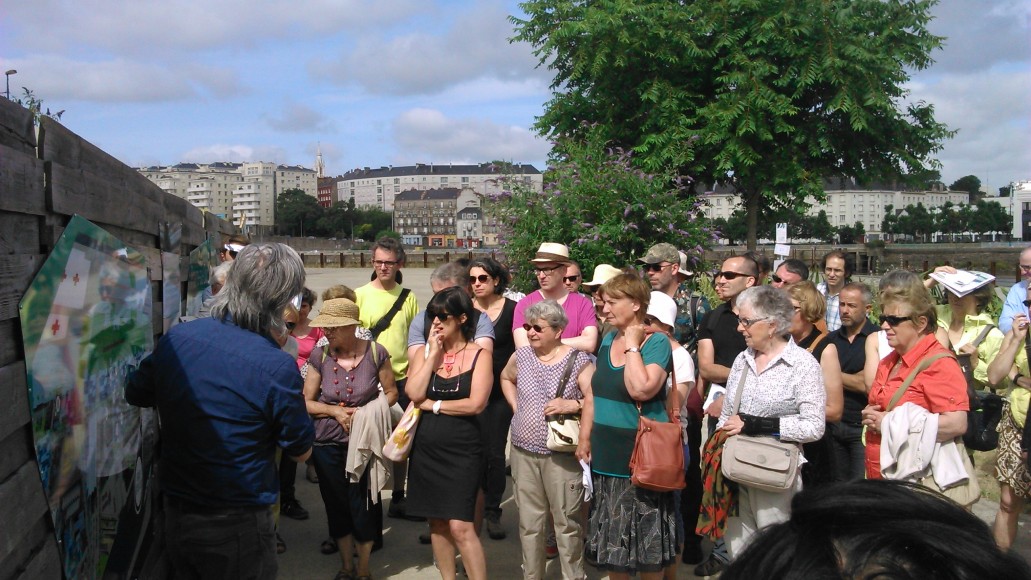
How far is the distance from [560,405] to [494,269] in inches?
57.7

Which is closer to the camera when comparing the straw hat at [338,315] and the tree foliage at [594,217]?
the straw hat at [338,315]

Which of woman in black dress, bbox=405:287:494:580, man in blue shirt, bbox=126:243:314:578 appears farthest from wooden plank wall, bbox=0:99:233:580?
woman in black dress, bbox=405:287:494:580

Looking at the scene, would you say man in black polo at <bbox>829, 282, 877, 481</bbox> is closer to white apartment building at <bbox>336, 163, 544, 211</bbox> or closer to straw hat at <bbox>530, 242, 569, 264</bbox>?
straw hat at <bbox>530, 242, 569, 264</bbox>

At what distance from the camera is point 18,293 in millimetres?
2346

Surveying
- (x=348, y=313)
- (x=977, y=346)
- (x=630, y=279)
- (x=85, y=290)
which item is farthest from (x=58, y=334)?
(x=977, y=346)

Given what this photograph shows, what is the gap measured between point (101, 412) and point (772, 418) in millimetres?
3184

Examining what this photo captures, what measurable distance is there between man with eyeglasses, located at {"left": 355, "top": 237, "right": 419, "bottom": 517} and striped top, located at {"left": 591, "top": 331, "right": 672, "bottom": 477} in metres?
1.93

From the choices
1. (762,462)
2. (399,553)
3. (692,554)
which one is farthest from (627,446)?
(399,553)

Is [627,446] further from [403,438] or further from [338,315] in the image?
[338,315]

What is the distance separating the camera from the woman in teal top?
4.29 metres

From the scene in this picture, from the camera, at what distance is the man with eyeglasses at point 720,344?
520 cm

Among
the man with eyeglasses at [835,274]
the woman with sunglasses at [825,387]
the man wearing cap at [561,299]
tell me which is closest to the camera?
the woman with sunglasses at [825,387]

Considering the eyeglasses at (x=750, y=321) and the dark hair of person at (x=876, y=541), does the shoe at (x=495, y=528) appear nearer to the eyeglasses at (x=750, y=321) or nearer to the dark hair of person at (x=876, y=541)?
the eyeglasses at (x=750, y=321)

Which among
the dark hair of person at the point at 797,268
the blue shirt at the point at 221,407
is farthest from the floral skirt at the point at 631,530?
the dark hair of person at the point at 797,268
